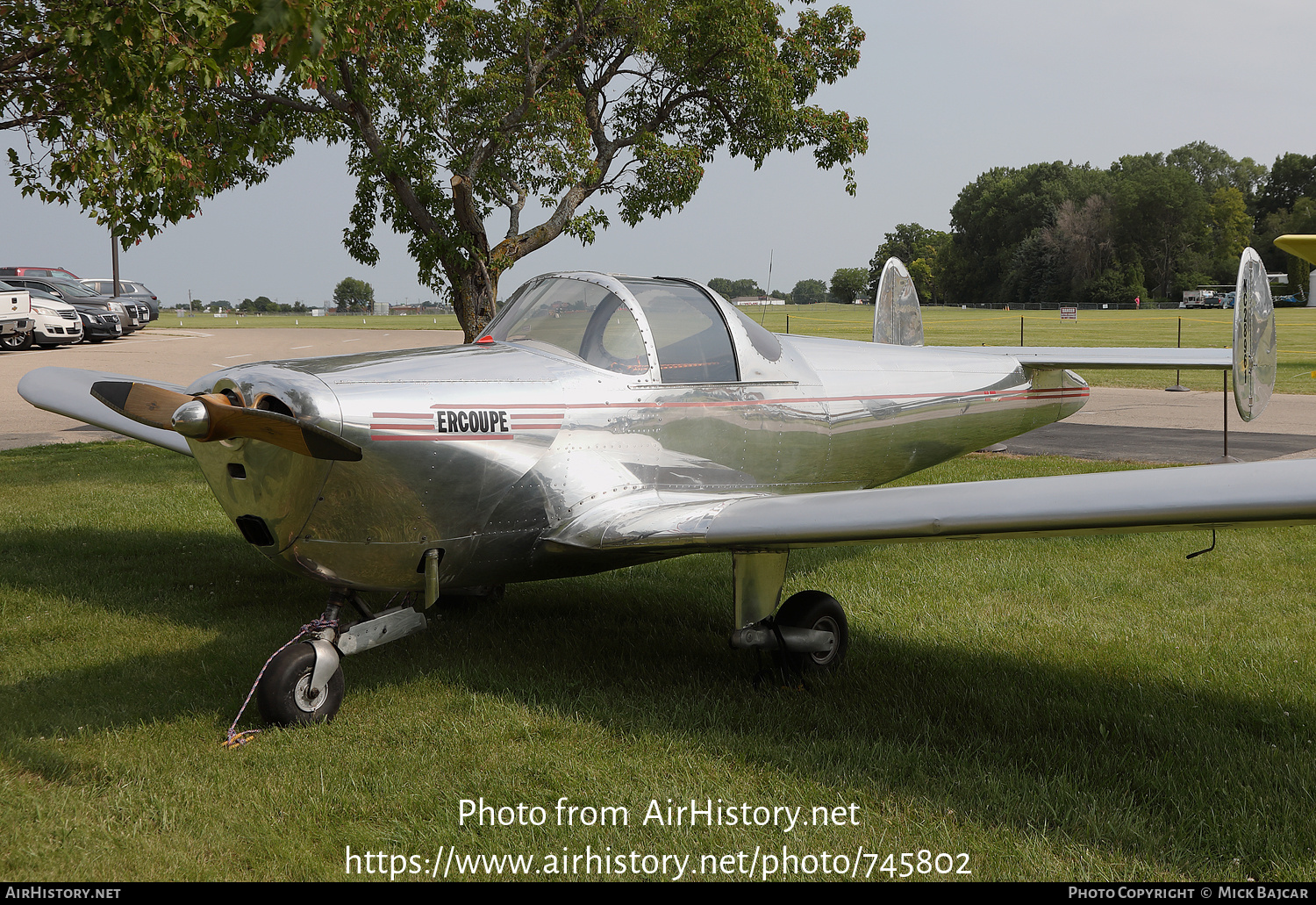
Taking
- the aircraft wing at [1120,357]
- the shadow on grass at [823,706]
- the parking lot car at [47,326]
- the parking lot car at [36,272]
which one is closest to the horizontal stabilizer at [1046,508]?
the shadow on grass at [823,706]

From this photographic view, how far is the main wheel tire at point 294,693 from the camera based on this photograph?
428 centimetres

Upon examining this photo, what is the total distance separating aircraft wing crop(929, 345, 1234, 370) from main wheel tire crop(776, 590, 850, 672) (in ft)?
8.77

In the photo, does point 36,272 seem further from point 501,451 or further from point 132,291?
point 501,451

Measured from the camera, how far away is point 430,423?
4.32m

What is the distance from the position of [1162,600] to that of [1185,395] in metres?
15.9

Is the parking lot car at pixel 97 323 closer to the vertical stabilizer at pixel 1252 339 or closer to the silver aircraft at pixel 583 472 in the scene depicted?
the silver aircraft at pixel 583 472

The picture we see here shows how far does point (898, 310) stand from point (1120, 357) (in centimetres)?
279

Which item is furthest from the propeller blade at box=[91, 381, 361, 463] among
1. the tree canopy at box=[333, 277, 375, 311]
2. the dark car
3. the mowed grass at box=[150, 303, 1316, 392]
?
the tree canopy at box=[333, 277, 375, 311]

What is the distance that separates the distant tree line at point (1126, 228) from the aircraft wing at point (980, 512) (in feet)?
309

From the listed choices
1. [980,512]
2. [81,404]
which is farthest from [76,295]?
[980,512]

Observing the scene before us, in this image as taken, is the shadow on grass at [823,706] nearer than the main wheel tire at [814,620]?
Yes

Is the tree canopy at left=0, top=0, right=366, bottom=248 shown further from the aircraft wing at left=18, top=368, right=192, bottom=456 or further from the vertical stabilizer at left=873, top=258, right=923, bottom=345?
the vertical stabilizer at left=873, top=258, right=923, bottom=345

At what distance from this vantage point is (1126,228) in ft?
332
